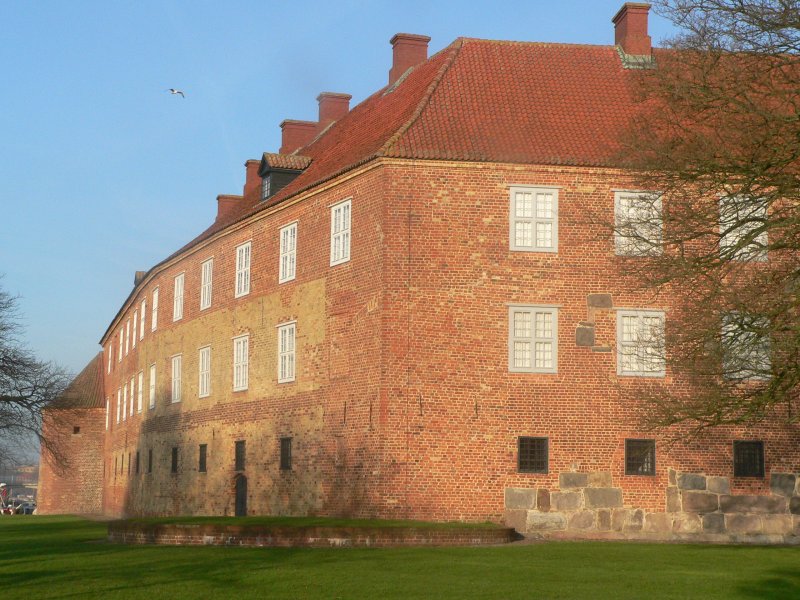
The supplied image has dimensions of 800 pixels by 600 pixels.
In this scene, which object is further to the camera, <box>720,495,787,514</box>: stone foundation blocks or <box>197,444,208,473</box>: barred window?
<box>197,444,208,473</box>: barred window

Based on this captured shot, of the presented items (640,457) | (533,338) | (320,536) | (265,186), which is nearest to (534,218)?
(533,338)

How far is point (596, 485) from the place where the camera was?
2728 centimetres

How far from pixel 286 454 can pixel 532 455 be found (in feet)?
24.3

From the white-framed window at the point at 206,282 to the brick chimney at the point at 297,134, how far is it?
695cm

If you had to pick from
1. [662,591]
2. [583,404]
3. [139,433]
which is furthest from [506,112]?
[139,433]

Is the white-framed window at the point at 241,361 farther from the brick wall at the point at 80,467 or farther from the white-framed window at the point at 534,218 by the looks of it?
the brick wall at the point at 80,467

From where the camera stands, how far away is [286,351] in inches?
1281

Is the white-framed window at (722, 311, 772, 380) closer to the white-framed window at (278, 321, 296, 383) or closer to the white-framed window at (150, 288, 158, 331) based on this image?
the white-framed window at (278, 321, 296, 383)

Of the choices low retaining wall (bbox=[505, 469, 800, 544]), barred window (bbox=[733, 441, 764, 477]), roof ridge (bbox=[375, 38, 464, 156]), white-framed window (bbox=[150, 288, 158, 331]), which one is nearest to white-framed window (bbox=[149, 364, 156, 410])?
white-framed window (bbox=[150, 288, 158, 331])

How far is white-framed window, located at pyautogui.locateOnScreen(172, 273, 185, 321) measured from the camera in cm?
4178

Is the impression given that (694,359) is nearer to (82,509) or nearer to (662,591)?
(662,591)

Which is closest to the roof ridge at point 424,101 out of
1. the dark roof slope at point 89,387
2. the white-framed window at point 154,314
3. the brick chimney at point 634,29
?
the brick chimney at point 634,29

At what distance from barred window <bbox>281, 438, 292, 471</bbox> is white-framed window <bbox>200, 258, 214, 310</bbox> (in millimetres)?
7946

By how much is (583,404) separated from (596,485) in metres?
1.84
